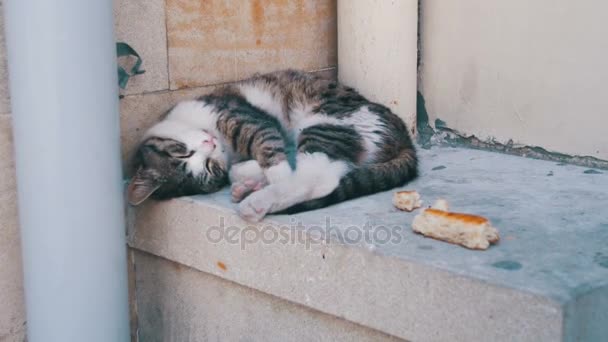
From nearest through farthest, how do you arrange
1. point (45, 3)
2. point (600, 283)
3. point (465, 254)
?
1. point (600, 283)
2. point (465, 254)
3. point (45, 3)

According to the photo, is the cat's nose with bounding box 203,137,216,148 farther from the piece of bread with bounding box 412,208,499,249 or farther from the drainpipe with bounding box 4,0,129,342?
the piece of bread with bounding box 412,208,499,249

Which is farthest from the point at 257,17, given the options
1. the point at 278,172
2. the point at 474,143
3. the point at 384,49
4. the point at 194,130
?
the point at 474,143

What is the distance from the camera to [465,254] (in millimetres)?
2289

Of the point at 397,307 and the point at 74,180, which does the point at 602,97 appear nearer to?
the point at 397,307

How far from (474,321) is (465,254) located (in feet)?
0.85

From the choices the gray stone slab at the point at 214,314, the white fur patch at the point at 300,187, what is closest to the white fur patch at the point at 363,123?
the white fur patch at the point at 300,187

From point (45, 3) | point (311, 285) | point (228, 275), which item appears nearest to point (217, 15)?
point (45, 3)

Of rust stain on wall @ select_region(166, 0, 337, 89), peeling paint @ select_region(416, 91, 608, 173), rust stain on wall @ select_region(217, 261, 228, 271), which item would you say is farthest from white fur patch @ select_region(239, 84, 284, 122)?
rust stain on wall @ select_region(217, 261, 228, 271)

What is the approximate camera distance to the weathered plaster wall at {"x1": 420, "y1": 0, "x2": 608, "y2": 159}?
11.2 feet

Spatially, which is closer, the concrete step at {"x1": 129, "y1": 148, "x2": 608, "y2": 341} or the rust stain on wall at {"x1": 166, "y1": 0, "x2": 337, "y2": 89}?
the concrete step at {"x1": 129, "y1": 148, "x2": 608, "y2": 341}

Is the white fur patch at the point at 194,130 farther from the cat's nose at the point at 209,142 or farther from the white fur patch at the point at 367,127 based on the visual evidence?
the white fur patch at the point at 367,127

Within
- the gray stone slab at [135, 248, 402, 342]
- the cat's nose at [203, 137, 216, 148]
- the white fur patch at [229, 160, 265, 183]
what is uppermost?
the cat's nose at [203, 137, 216, 148]

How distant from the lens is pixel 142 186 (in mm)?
3018

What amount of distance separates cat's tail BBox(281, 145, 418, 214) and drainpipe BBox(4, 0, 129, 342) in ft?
2.48
